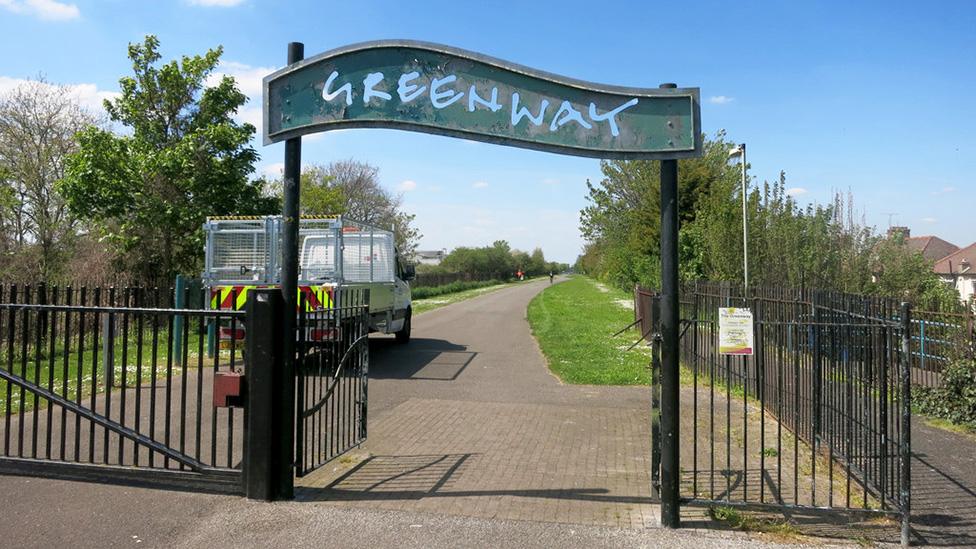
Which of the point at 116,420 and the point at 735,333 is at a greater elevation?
the point at 735,333

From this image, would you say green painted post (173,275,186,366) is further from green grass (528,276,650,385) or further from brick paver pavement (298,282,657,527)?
green grass (528,276,650,385)

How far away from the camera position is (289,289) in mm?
5461

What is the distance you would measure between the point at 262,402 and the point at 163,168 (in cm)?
1555

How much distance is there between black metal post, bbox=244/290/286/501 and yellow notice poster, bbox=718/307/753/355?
3533mm

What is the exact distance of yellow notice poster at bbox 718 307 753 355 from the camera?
5.41m

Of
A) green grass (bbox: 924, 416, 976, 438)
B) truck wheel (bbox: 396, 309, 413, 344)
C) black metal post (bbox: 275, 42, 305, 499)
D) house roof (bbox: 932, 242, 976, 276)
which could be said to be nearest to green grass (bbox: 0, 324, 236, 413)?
black metal post (bbox: 275, 42, 305, 499)

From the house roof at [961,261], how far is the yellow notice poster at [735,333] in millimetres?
64370

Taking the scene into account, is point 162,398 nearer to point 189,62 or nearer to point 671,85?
point 671,85

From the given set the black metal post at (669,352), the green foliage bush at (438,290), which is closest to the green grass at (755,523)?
the black metal post at (669,352)

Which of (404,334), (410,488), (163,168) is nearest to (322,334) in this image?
(410,488)

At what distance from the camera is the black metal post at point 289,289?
17.5ft

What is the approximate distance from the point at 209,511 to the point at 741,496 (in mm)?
4162

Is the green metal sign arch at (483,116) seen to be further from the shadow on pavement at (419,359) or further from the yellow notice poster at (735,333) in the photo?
the shadow on pavement at (419,359)

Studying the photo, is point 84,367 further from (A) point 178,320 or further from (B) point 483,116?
(B) point 483,116
